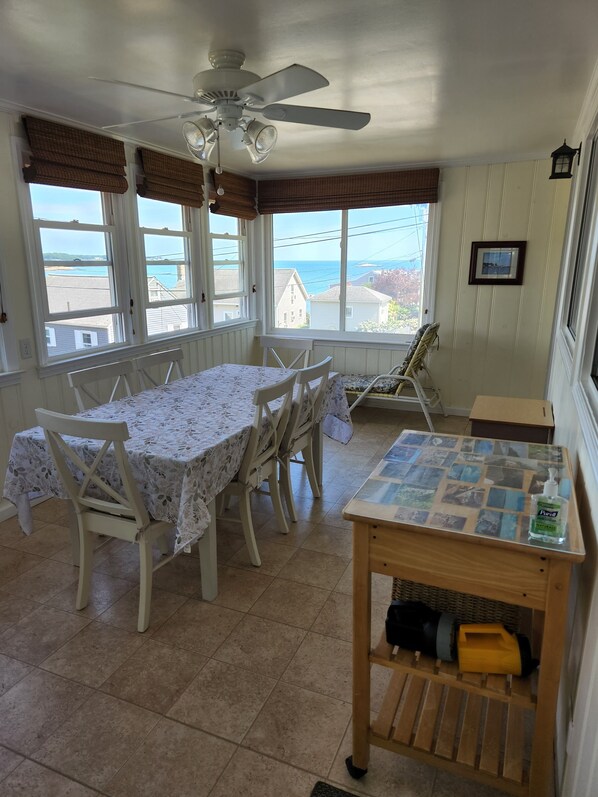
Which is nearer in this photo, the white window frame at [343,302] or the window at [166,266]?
the window at [166,266]

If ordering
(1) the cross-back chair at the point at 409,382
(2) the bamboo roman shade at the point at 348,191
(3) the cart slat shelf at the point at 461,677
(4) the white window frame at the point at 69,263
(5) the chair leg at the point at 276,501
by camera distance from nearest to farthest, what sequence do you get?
(3) the cart slat shelf at the point at 461,677 < (5) the chair leg at the point at 276,501 < (4) the white window frame at the point at 69,263 < (1) the cross-back chair at the point at 409,382 < (2) the bamboo roman shade at the point at 348,191

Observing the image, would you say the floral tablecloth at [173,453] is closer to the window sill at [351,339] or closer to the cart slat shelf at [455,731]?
the cart slat shelf at [455,731]

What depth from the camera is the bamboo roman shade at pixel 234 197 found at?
4815 mm

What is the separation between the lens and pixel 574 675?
1.35 meters

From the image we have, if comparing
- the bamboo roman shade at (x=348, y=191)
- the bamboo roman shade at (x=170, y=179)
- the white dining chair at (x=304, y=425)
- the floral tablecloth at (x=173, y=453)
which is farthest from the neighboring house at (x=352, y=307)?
the floral tablecloth at (x=173, y=453)

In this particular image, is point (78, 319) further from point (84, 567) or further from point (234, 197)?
point (234, 197)

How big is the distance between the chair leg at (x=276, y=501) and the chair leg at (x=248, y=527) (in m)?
0.27

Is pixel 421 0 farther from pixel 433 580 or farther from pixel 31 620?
pixel 31 620

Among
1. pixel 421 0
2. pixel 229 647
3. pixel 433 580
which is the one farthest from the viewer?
pixel 229 647

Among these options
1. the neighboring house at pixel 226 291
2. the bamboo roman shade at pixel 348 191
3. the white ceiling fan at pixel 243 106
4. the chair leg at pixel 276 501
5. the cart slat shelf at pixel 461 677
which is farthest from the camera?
the neighboring house at pixel 226 291

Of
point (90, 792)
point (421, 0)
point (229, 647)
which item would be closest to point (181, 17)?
point (421, 0)

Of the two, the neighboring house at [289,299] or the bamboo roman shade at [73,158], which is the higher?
the bamboo roman shade at [73,158]

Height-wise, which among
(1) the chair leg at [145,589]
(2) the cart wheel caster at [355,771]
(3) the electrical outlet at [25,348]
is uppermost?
(3) the electrical outlet at [25,348]

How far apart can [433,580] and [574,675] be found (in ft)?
1.54
